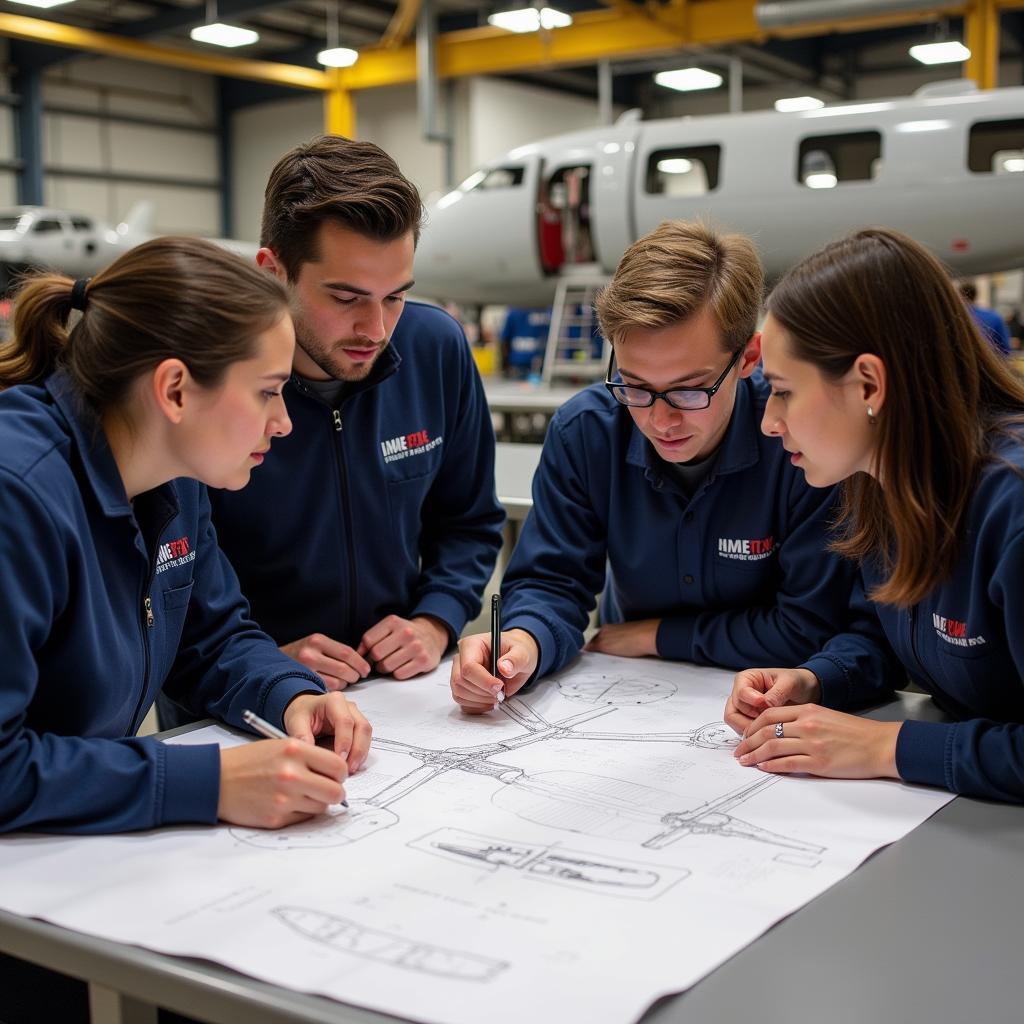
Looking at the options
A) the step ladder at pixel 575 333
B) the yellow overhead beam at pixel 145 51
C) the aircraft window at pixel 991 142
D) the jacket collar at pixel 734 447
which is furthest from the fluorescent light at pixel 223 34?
the jacket collar at pixel 734 447

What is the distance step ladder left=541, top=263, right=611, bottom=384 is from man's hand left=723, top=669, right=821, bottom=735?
5874mm

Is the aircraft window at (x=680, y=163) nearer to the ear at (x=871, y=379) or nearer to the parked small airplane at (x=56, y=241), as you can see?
the parked small airplane at (x=56, y=241)

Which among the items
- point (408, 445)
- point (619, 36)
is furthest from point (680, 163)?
point (408, 445)

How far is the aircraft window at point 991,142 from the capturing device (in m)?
7.23

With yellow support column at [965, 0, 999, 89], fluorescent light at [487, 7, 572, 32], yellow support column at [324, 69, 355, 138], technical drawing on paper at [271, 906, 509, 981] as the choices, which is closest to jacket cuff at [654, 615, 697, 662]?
technical drawing on paper at [271, 906, 509, 981]

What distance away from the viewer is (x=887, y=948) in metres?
1.06

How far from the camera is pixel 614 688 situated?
1.89m

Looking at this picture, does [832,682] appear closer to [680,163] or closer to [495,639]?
[495,639]

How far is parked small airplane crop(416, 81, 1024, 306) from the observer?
7.33 m

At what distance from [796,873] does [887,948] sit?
0.50 feet

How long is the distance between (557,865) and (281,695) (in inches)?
23.3

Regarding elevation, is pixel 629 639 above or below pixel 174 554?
below

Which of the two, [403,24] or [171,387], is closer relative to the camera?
[171,387]

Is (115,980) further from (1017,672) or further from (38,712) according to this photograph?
(1017,672)
